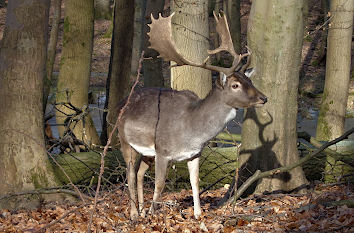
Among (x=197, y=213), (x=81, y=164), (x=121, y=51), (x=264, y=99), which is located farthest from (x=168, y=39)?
(x=121, y=51)

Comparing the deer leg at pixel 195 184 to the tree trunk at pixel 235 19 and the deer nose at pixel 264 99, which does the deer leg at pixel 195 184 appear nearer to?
the deer nose at pixel 264 99

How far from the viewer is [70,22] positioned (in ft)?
41.3

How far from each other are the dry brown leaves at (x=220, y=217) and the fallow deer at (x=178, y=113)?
268 mm

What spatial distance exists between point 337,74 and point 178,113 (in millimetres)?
7777

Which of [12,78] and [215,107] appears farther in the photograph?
[12,78]

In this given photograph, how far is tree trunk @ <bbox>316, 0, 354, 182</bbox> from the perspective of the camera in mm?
13680

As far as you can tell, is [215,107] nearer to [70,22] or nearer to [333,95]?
[70,22]

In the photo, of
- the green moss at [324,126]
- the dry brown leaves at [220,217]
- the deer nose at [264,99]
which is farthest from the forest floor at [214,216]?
the green moss at [324,126]

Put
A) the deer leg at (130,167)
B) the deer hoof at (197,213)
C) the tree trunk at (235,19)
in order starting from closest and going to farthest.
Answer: the deer hoof at (197,213) < the deer leg at (130,167) < the tree trunk at (235,19)

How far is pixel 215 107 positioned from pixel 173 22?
358 centimetres

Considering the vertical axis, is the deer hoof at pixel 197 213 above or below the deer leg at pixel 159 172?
below

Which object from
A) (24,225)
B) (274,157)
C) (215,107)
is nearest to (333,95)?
(274,157)

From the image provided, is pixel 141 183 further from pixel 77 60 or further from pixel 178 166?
pixel 77 60

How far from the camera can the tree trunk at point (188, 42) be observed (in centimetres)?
1011
